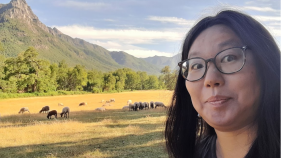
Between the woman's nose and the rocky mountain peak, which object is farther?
the rocky mountain peak

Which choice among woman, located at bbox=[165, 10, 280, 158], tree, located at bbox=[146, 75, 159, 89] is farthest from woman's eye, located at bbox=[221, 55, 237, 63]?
tree, located at bbox=[146, 75, 159, 89]

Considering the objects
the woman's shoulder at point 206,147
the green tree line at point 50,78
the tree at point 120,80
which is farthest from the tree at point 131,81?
the woman's shoulder at point 206,147

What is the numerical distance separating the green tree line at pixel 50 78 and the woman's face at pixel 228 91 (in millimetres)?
25582

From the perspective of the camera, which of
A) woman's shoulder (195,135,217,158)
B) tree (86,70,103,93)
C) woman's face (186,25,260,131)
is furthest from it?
tree (86,70,103,93)

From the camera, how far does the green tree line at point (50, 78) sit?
33.7 metres

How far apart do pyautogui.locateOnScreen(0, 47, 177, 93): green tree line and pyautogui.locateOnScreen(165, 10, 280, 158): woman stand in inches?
1005

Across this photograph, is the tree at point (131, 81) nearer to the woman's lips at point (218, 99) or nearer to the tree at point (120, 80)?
the tree at point (120, 80)

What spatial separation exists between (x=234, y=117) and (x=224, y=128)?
8 cm

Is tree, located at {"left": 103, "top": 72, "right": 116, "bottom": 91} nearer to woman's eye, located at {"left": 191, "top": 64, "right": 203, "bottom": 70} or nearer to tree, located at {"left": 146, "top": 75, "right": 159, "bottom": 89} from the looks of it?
tree, located at {"left": 146, "top": 75, "right": 159, "bottom": 89}

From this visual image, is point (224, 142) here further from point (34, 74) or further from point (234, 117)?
point (34, 74)

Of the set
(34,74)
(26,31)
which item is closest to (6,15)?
(26,31)

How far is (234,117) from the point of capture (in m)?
0.87

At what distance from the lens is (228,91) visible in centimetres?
85

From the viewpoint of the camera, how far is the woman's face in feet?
2.80
